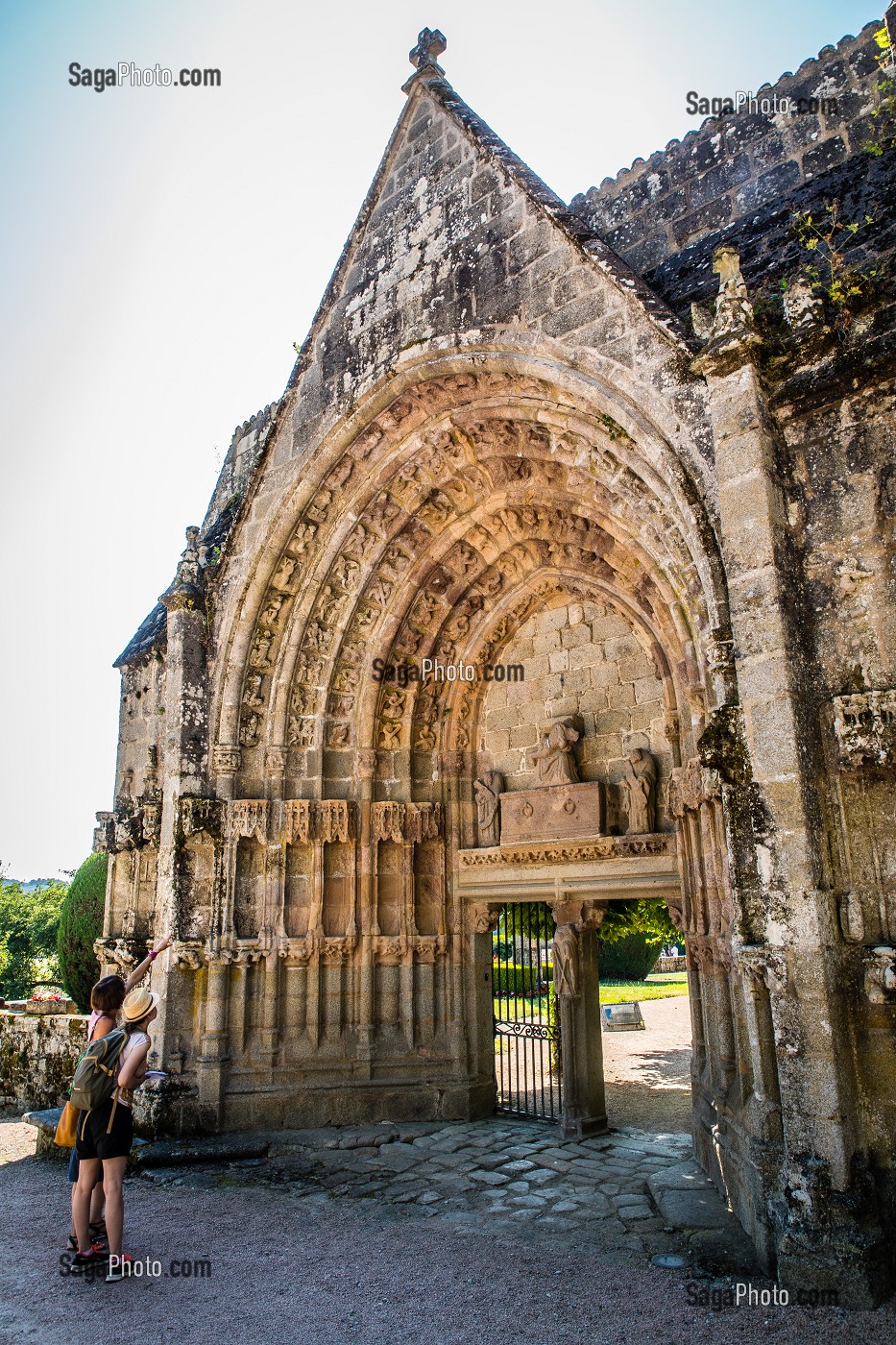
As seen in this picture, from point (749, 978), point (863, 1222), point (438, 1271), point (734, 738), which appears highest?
point (734, 738)

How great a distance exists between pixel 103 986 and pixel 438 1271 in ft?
7.02

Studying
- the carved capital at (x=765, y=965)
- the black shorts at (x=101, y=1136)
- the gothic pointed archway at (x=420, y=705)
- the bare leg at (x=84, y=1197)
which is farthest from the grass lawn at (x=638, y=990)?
Result: the carved capital at (x=765, y=965)

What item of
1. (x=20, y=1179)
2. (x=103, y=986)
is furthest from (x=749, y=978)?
(x=20, y=1179)

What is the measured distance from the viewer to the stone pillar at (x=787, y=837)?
3514 mm

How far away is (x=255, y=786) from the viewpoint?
25.8 feet

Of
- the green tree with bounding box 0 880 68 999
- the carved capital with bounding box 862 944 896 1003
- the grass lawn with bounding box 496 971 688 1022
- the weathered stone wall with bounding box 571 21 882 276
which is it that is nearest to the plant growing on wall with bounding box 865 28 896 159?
the weathered stone wall with bounding box 571 21 882 276

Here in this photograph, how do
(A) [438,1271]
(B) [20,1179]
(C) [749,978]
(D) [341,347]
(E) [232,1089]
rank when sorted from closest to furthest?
(C) [749,978], (A) [438,1271], (B) [20,1179], (E) [232,1089], (D) [341,347]

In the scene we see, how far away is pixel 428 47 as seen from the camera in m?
7.80

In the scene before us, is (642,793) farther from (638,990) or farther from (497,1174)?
(638,990)

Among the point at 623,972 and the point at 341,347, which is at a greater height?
the point at 341,347

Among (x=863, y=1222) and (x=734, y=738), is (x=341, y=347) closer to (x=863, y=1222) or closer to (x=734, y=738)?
(x=734, y=738)

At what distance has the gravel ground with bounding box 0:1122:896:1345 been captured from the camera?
12.1ft

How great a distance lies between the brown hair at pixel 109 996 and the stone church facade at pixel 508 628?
9.43ft

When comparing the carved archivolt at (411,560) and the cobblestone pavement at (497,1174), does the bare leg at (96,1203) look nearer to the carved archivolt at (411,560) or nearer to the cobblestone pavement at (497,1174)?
the cobblestone pavement at (497,1174)
